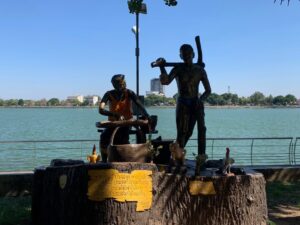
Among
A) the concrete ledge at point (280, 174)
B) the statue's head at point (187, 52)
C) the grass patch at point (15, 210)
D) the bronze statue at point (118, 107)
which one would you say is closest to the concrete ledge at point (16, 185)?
the grass patch at point (15, 210)

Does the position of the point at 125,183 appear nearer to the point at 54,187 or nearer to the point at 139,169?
the point at 139,169

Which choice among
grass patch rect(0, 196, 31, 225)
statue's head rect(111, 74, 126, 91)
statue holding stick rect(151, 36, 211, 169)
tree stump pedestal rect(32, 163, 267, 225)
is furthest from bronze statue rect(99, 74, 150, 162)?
grass patch rect(0, 196, 31, 225)

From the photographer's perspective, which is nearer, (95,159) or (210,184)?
(210,184)

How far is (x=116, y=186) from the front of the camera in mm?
5426

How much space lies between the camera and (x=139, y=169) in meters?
5.55

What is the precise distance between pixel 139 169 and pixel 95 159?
0.92m

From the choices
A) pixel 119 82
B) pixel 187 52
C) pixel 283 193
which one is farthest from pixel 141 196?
pixel 283 193

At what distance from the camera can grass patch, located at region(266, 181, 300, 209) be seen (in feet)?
29.5

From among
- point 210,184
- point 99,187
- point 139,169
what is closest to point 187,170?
point 210,184

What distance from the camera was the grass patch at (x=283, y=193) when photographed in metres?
9.00

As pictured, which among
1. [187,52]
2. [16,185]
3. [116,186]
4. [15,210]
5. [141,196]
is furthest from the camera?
[16,185]

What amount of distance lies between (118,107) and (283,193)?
479 cm

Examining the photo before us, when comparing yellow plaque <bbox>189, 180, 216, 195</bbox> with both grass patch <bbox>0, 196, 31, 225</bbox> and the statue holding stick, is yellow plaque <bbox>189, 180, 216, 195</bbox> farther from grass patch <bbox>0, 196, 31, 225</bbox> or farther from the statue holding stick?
grass patch <bbox>0, 196, 31, 225</bbox>

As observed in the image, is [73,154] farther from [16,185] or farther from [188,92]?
[188,92]
